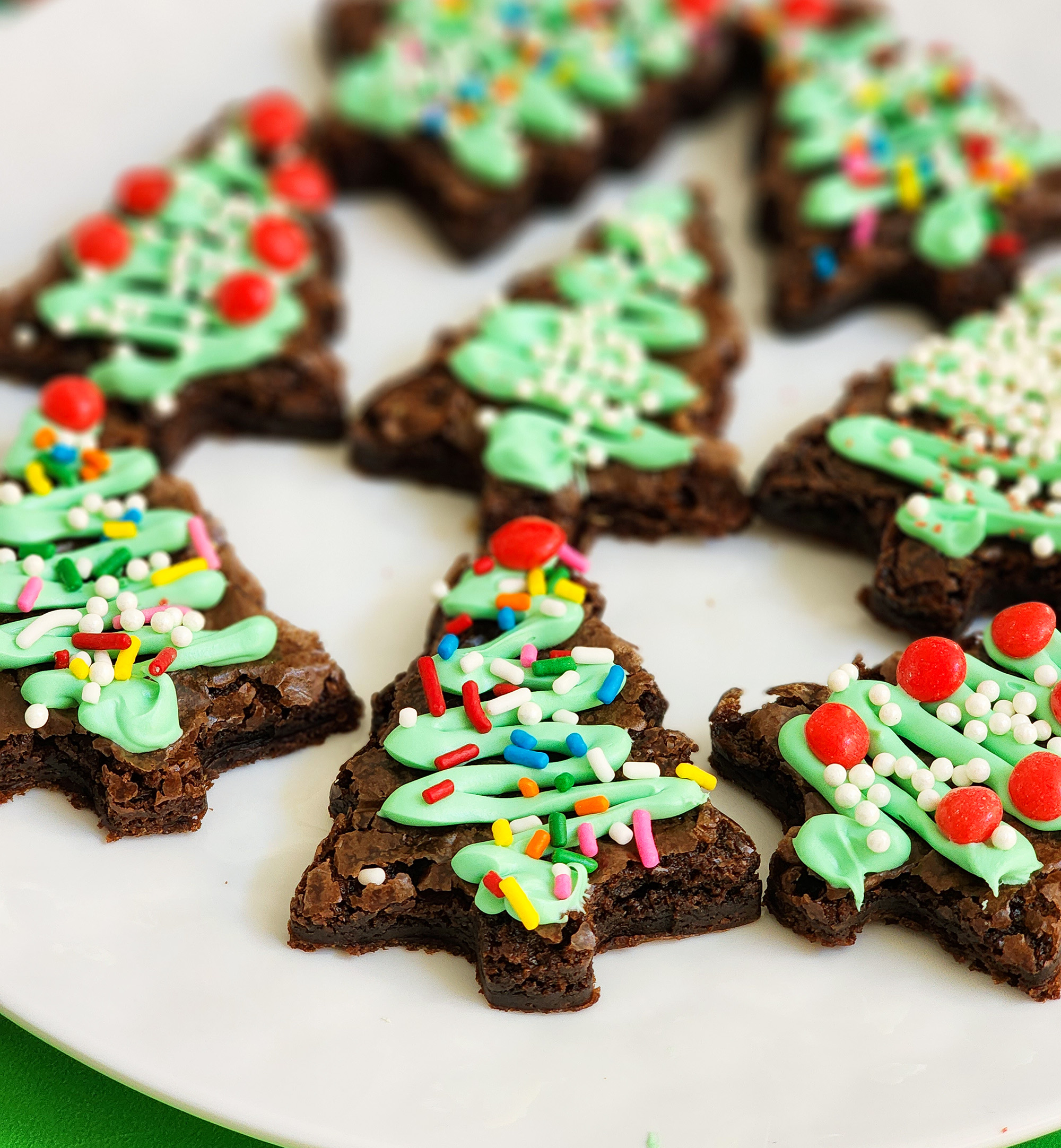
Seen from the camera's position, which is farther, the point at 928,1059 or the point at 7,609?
the point at 7,609

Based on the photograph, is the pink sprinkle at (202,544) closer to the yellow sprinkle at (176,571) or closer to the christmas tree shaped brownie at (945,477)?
the yellow sprinkle at (176,571)

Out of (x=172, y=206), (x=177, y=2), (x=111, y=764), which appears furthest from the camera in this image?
(x=177, y=2)

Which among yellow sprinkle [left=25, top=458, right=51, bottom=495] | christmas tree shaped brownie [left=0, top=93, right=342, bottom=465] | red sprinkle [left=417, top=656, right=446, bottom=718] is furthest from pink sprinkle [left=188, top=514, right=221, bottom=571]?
red sprinkle [left=417, top=656, right=446, bottom=718]

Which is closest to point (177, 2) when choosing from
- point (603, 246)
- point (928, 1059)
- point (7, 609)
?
point (603, 246)

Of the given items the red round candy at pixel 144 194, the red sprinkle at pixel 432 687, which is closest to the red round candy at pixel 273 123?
the red round candy at pixel 144 194

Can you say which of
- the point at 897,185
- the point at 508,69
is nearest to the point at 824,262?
the point at 897,185

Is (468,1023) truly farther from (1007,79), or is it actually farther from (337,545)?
(1007,79)
